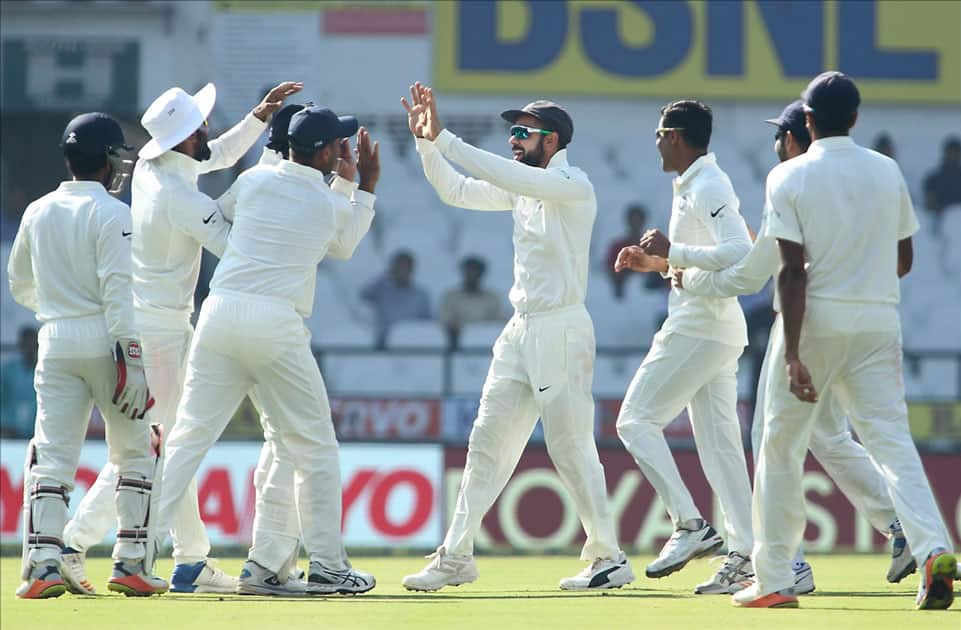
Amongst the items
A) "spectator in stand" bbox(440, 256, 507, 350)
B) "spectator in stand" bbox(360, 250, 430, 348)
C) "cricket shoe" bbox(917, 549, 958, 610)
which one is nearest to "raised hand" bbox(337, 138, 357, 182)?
"cricket shoe" bbox(917, 549, 958, 610)

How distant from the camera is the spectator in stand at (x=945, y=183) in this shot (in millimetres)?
18891

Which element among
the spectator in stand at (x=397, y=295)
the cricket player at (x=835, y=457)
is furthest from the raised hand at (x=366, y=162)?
the spectator in stand at (x=397, y=295)

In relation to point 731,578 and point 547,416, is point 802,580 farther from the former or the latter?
point 547,416

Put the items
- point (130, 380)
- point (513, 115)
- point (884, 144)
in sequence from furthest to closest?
1. point (884, 144)
2. point (513, 115)
3. point (130, 380)

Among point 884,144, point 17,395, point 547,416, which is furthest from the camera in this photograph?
point 884,144

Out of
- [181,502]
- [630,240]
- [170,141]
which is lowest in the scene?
[181,502]

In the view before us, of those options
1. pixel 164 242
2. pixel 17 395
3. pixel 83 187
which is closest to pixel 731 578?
pixel 164 242

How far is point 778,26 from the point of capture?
1866 centimetres

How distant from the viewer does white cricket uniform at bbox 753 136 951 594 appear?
644cm

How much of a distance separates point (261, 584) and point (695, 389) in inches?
81.9

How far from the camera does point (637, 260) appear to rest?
7.24 m

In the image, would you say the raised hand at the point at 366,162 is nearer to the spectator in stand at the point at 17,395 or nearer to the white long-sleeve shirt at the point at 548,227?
the white long-sleeve shirt at the point at 548,227

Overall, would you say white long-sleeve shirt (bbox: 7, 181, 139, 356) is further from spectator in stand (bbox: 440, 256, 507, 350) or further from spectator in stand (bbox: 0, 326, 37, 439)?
spectator in stand (bbox: 440, 256, 507, 350)

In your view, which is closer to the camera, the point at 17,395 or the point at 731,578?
the point at 731,578
